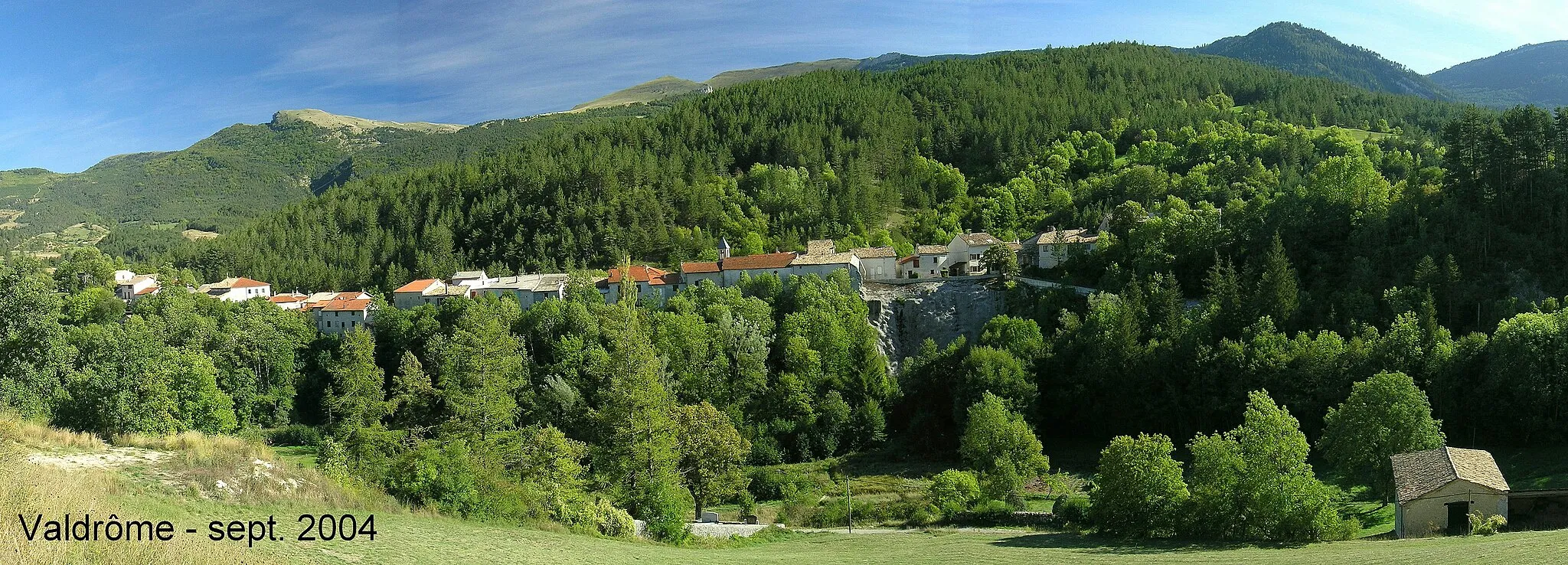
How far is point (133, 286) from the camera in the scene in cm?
7531

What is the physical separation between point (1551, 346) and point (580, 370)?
42.1 metres

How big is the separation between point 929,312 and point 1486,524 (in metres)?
37.6

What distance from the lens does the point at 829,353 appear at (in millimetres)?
49906

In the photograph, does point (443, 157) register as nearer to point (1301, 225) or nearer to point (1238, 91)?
point (1238, 91)

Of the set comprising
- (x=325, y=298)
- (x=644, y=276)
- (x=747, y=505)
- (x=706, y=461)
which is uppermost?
(x=644, y=276)

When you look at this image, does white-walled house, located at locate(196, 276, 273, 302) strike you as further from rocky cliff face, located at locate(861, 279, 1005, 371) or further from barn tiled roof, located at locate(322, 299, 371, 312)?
rocky cliff face, located at locate(861, 279, 1005, 371)

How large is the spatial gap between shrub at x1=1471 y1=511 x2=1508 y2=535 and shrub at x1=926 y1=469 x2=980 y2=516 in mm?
14076

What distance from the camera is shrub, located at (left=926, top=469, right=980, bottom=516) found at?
30031 millimetres

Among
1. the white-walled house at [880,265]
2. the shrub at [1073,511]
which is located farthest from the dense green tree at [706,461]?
the white-walled house at [880,265]

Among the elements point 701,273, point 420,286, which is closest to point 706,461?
point 701,273

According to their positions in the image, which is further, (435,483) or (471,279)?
(471,279)

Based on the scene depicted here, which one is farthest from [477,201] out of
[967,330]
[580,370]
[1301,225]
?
[1301,225]

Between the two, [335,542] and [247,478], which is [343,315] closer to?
[247,478]

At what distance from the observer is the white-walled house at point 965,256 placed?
208 feet
